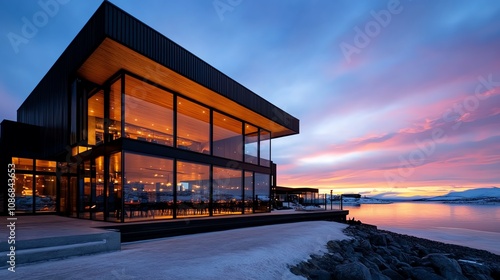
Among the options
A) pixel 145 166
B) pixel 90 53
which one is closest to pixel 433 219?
pixel 145 166

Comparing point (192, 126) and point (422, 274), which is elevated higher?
point (192, 126)

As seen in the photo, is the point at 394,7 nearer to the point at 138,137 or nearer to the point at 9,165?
the point at 138,137

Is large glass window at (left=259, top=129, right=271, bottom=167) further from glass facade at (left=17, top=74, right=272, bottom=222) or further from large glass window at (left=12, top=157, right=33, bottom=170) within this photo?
large glass window at (left=12, top=157, right=33, bottom=170)

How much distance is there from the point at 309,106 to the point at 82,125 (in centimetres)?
1759

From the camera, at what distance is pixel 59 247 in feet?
20.4

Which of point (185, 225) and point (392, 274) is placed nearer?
point (392, 274)

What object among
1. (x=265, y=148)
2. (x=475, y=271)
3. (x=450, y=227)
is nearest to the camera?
(x=475, y=271)

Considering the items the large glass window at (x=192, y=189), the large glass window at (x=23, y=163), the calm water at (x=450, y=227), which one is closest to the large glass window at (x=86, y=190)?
the large glass window at (x=192, y=189)

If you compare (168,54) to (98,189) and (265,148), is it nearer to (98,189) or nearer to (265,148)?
(98,189)

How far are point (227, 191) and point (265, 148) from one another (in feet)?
17.3

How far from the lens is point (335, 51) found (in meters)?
16.8

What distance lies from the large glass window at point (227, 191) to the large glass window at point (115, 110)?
219 inches

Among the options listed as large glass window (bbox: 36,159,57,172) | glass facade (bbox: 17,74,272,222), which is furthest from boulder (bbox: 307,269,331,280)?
large glass window (bbox: 36,159,57,172)

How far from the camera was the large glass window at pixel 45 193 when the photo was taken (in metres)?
15.8
